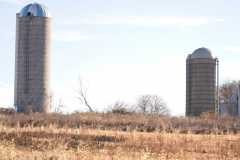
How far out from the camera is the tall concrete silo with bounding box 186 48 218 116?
64000 millimetres

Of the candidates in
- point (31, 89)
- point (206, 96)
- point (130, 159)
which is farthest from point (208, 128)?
point (206, 96)

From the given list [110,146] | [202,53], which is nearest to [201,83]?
[202,53]

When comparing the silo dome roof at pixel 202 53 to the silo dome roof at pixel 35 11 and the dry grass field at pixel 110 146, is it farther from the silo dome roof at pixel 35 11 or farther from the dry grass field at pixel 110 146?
the dry grass field at pixel 110 146

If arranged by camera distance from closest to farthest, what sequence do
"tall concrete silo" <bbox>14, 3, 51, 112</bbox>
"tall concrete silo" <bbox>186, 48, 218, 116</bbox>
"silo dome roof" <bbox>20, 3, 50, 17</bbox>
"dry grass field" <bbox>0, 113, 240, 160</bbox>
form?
"dry grass field" <bbox>0, 113, 240, 160</bbox>, "tall concrete silo" <bbox>14, 3, 51, 112</bbox>, "silo dome roof" <bbox>20, 3, 50, 17</bbox>, "tall concrete silo" <bbox>186, 48, 218, 116</bbox>

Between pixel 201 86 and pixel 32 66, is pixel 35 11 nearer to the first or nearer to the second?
pixel 32 66

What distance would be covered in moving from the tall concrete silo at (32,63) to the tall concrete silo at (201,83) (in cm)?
1605

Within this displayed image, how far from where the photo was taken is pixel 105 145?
766 inches

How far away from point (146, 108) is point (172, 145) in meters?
73.4

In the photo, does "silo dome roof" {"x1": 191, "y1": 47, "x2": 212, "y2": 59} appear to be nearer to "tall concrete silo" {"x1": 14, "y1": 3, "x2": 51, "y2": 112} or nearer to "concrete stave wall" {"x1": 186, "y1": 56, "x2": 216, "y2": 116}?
"concrete stave wall" {"x1": 186, "y1": 56, "x2": 216, "y2": 116}

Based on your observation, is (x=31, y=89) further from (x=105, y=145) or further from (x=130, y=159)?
(x=130, y=159)

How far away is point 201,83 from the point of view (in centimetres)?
6412

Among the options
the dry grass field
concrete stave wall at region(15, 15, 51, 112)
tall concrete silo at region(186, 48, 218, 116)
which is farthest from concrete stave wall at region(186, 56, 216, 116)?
the dry grass field

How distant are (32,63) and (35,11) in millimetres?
5724

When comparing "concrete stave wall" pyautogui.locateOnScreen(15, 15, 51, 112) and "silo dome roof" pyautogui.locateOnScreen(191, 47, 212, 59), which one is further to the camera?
"silo dome roof" pyautogui.locateOnScreen(191, 47, 212, 59)
